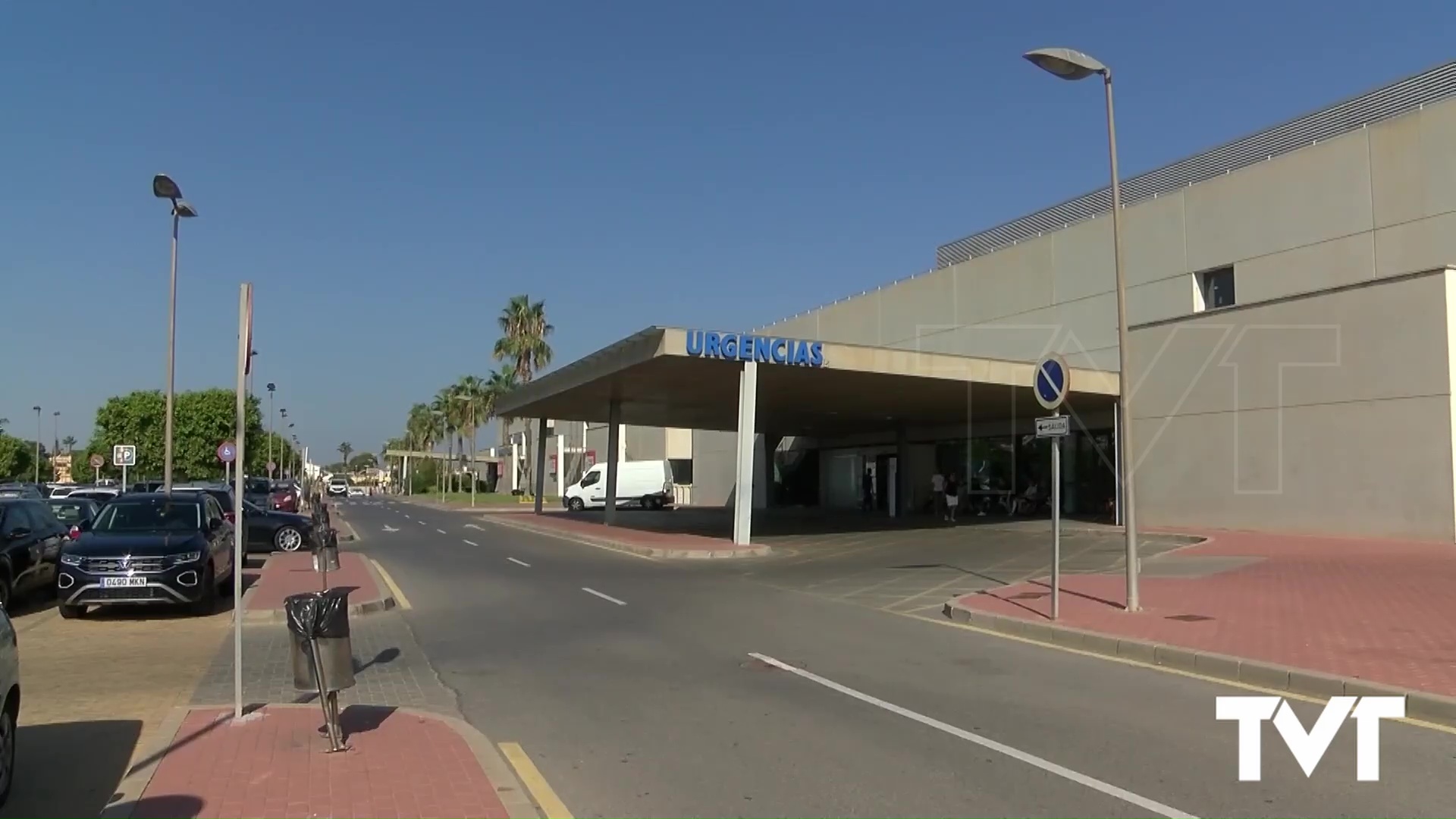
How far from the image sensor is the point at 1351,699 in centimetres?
824

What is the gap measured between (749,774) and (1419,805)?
3.76 m

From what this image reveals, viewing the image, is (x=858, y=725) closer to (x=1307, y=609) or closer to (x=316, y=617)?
(x=316, y=617)

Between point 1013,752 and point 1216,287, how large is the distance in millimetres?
26208

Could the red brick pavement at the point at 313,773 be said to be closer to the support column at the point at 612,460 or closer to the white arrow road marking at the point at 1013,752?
the white arrow road marking at the point at 1013,752

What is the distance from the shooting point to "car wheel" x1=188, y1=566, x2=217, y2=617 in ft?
45.3

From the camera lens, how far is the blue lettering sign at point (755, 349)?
2255 centimetres

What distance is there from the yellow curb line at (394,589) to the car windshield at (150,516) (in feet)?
9.90

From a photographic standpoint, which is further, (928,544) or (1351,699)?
(928,544)

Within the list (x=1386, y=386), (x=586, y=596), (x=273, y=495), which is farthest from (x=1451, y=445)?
(x=273, y=495)

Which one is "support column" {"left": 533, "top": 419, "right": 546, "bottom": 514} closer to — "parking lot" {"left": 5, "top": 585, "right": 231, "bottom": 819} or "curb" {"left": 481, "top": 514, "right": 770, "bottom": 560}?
"curb" {"left": 481, "top": 514, "right": 770, "bottom": 560}

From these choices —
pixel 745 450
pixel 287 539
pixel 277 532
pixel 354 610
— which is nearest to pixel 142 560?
pixel 354 610

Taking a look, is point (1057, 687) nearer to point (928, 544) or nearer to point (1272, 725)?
point (1272, 725)

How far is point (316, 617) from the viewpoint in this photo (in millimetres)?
6582

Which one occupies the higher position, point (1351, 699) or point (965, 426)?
point (965, 426)
